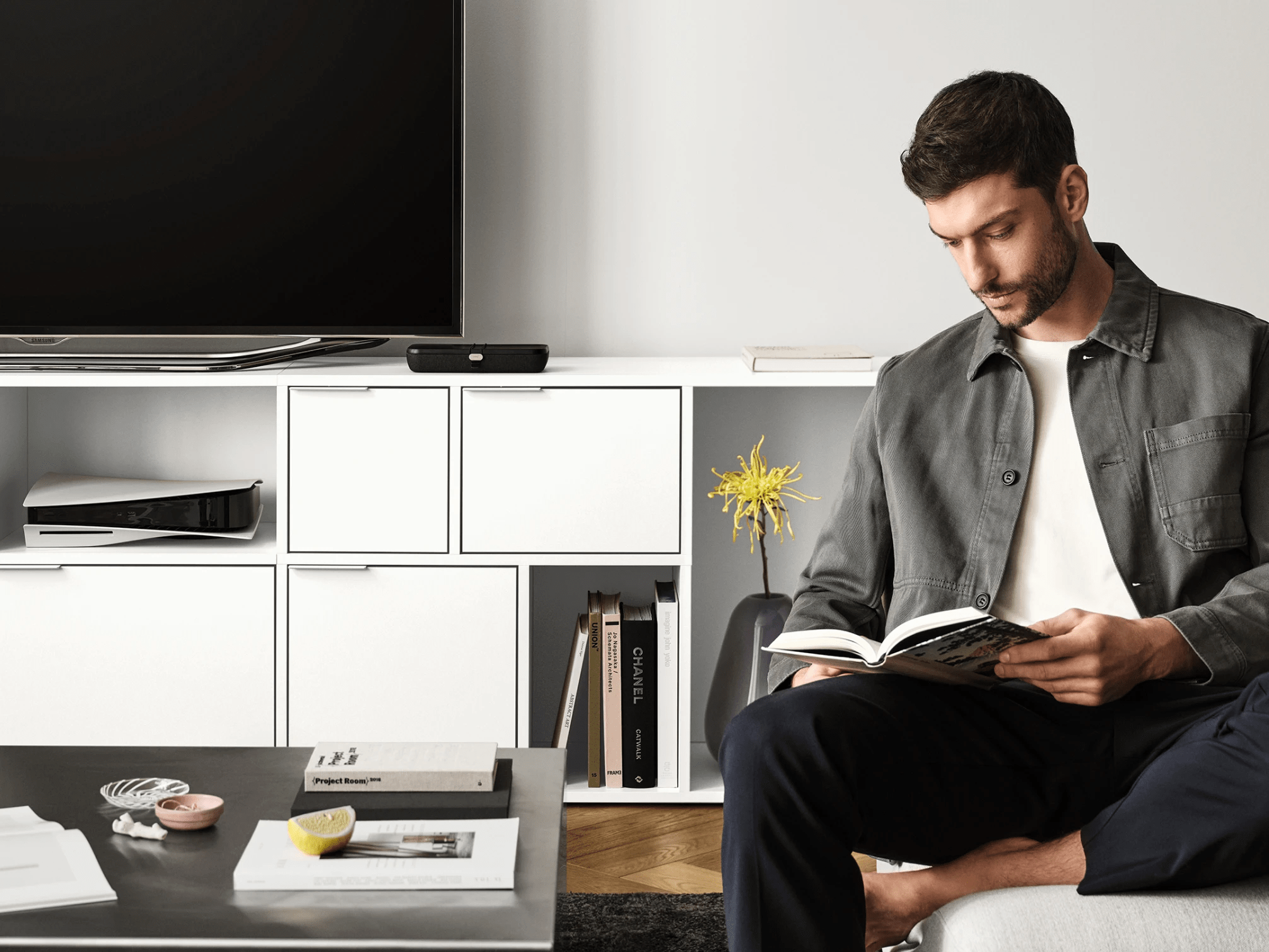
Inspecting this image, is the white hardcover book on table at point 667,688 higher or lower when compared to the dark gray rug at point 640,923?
higher

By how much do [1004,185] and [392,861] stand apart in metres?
1.04

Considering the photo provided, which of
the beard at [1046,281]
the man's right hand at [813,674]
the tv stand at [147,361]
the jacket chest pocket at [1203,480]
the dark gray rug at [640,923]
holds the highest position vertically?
the beard at [1046,281]

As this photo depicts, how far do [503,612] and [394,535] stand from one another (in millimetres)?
244

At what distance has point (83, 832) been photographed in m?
1.30

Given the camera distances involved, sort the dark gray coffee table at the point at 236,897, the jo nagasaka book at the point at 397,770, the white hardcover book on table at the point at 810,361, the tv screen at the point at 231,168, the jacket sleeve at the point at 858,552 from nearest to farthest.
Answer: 1. the dark gray coffee table at the point at 236,897
2. the jo nagasaka book at the point at 397,770
3. the jacket sleeve at the point at 858,552
4. the white hardcover book on table at the point at 810,361
5. the tv screen at the point at 231,168

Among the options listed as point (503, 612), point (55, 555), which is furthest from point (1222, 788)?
point (55, 555)

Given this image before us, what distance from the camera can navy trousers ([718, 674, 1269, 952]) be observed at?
3.91 ft

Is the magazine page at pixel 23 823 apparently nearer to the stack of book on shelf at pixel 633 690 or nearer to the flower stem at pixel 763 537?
the stack of book on shelf at pixel 633 690

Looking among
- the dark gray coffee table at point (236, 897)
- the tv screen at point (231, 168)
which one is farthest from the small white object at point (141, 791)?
the tv screen at point (231, 168)

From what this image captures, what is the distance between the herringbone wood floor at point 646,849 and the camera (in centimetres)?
201

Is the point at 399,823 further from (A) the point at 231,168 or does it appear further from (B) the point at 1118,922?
(A) the point at 231,168

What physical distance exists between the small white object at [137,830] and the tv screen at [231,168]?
128 cm

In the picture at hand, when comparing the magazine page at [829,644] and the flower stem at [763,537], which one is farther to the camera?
the flower stem at [763,537]

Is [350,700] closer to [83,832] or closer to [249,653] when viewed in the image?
[249,653]
